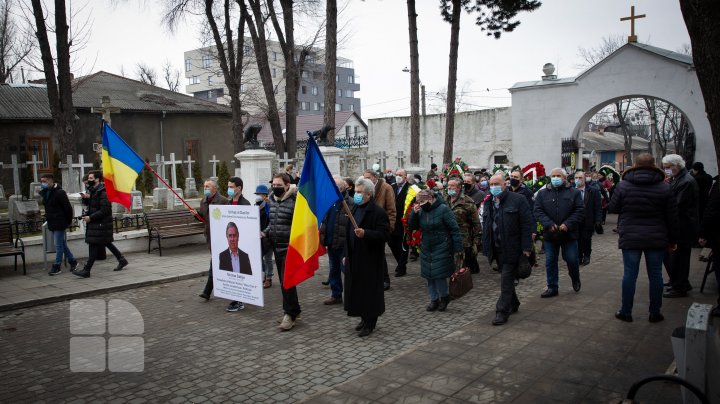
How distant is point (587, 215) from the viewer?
407 inches

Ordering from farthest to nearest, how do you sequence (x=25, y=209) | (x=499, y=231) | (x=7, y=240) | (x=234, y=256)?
(x=25, y=209) < (x=7, y=240) < (x=234, y=256) < (x=499, y=231)

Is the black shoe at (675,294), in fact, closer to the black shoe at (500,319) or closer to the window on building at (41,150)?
the black shoe at (500,319)

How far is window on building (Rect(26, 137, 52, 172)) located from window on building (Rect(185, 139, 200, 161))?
24.8 ft

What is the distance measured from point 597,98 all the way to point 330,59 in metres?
10.5

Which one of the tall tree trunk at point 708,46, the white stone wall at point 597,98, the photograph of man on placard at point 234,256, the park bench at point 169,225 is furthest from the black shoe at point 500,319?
the white stone wall at point 597,98

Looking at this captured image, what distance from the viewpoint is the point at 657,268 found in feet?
20.9

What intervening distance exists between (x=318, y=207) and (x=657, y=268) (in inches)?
159

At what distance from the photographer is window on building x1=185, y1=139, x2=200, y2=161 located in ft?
110

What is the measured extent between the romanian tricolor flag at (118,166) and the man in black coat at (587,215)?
8.05 meters

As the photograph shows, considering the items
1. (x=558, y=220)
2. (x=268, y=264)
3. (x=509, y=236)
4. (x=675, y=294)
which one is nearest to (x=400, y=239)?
(x=268, y=264)

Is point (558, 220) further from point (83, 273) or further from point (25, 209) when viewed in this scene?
point (25, 209)

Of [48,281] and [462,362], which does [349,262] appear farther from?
[48,281]

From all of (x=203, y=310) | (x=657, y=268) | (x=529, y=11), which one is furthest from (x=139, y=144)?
(x=657, y=268)

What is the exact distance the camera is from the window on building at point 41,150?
27688mm
